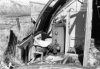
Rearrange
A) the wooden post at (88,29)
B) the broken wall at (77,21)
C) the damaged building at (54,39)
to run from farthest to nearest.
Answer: the broken wall at (77,21) < the damaged building at (54,39) < the wooden post at (88,29)

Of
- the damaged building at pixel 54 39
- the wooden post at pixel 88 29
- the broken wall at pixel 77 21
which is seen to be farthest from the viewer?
the broken wall at pixel 77 21

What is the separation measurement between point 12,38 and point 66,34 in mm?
3958

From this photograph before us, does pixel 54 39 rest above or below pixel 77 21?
below

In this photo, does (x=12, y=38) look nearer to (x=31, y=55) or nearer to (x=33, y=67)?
(x=31, y=55)

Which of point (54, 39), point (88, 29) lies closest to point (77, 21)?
point (54, 39)

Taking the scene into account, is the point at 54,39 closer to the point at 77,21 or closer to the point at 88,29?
the point at 77,21

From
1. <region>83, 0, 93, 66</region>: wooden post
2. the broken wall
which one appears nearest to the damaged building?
the broken wall

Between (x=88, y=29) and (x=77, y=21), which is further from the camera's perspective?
(x=77, y=21)

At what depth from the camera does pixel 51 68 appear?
8.02 meters

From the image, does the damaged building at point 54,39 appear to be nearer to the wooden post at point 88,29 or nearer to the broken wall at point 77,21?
the broken wall at point 77,21

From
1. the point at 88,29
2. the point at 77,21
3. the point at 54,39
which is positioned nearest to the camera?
the point at 88,29

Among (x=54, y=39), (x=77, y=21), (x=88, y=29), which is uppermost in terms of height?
(x=77, y=21)

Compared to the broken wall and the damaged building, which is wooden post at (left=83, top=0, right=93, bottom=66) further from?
the broken wall

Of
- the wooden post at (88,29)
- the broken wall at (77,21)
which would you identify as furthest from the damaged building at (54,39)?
the wooden post at (88,29)
